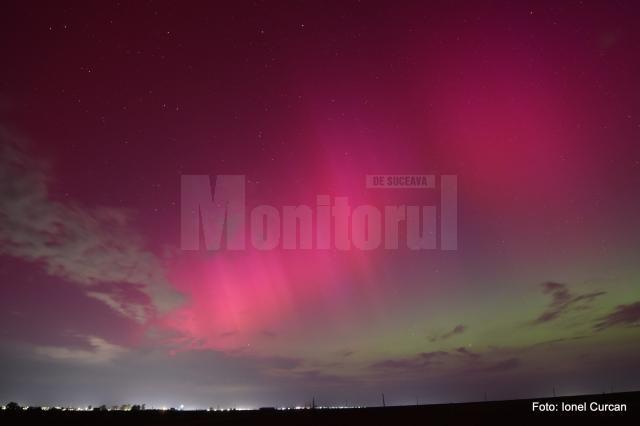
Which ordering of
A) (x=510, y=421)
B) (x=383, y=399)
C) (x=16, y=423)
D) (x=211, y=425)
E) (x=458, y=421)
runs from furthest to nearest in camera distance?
(x=383, y=399), (x=211, y=425), (x=16, y=423), (x=458, y=421), (x=510, y=421)

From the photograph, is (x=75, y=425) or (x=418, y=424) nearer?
(x=418, y=424)

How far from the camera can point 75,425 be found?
38.6 metres

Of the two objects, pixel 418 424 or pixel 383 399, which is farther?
pixel 383 399

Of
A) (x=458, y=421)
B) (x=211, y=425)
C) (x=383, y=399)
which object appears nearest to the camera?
(x=458, y=421)

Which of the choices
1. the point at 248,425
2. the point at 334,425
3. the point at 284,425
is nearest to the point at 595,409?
the point at 334,425

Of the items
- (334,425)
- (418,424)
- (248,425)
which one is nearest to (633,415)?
(418,424)

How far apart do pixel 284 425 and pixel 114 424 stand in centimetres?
1537

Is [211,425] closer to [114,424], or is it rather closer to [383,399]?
[114,424]

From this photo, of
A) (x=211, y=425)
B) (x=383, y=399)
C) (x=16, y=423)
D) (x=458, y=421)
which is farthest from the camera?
(x=383, y=399)

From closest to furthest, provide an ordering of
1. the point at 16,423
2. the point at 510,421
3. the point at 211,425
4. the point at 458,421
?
the point at 510,421, the point at 458,421, the point at 16,423, the point at 211,425

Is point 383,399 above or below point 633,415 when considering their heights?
below

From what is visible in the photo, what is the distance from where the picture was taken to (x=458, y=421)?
1335 inches

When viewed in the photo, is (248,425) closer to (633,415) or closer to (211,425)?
(211,425)

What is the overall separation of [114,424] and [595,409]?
40.2 m
